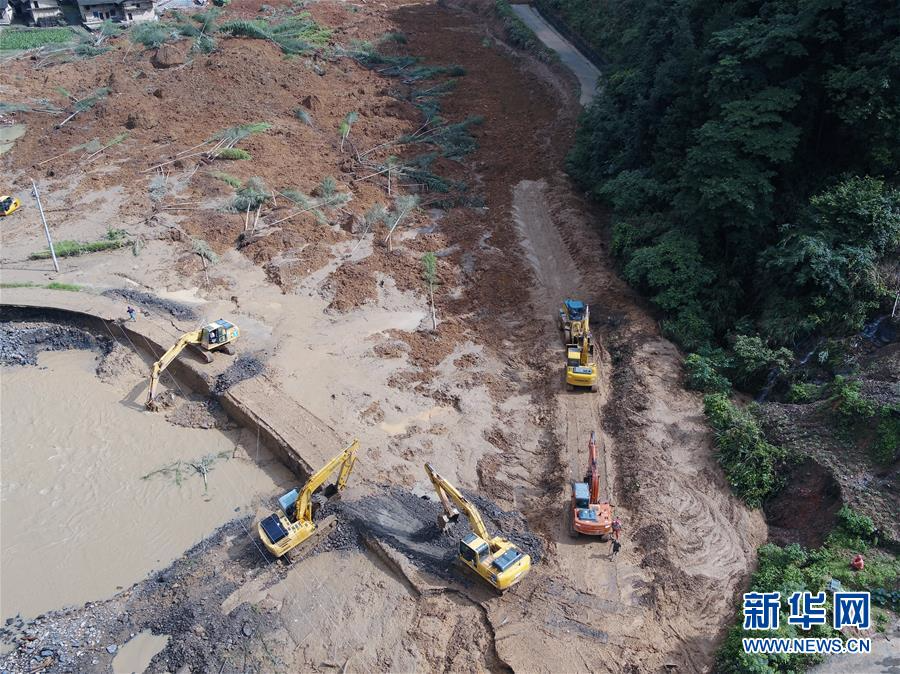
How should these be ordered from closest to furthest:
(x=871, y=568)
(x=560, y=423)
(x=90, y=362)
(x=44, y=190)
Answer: (x=871, y=568) < (x=560, y=423) < (x=90, y=362) < (x=44, y=190)

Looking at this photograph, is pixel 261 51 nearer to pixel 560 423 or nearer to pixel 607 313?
pixel 607 313

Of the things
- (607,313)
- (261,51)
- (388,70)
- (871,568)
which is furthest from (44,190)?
(871,568)

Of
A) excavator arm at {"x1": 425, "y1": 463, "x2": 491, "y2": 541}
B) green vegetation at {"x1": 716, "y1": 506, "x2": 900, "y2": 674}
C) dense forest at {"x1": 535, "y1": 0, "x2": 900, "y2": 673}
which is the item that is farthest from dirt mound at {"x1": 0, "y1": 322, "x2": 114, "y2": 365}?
green vegetation at {"x1": 716, "y1": 506, "x2": 900, "y2": 674}

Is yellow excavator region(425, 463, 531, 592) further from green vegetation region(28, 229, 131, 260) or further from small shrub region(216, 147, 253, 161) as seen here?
small shrub region(216, 147, 253, 161)

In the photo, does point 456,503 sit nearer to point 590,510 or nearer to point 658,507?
point 590,510

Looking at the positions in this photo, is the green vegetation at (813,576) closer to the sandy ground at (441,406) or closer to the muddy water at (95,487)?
the sandy ground at (441,406)

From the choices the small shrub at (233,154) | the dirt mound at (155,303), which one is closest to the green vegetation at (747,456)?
the dirt mound at (155,303)
